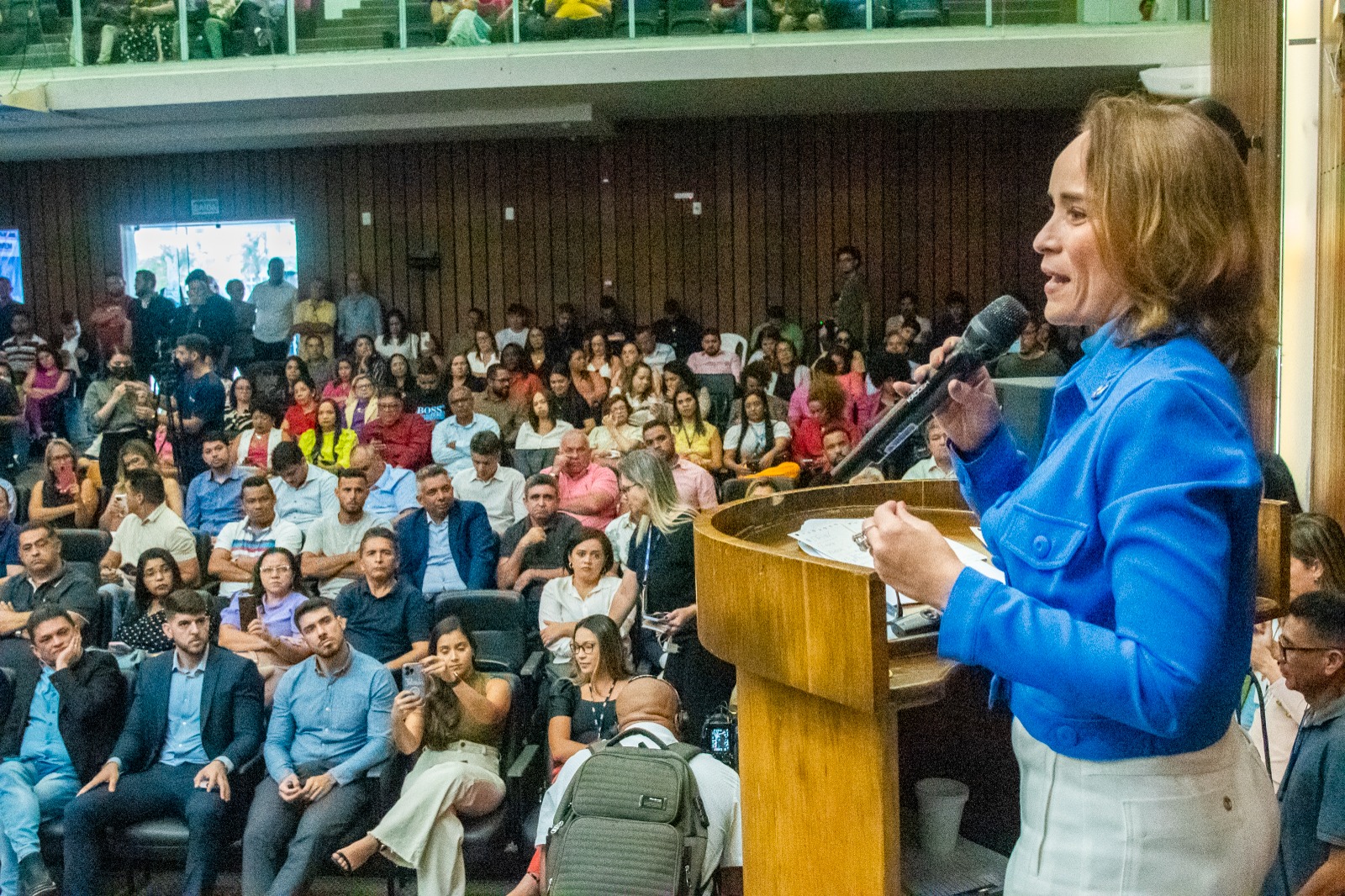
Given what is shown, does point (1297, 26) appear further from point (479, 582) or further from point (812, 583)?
point (812, 583)

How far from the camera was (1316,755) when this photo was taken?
7.04ft

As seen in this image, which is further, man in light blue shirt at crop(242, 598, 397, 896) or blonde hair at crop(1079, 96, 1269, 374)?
man in light blue shirt at crop(242, 598, 397, 896)

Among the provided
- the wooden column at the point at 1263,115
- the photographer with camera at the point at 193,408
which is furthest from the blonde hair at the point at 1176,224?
the photographer with camera at the point at 193,408

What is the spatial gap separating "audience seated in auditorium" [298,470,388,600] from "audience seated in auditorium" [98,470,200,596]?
417 millimetres

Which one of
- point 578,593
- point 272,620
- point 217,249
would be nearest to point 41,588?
point 272,620

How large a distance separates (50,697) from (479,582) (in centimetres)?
166

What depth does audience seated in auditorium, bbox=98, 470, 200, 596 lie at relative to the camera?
18.5 ft

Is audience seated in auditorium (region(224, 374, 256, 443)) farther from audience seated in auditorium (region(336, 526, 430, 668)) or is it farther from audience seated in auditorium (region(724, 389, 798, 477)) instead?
audience seated in auditorium (region(336, 526, 430, 668))

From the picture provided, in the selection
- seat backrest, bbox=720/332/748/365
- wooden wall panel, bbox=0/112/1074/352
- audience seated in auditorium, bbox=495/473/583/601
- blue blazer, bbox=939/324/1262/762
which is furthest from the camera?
wooden wall panel, bbox=0/112/1074/352

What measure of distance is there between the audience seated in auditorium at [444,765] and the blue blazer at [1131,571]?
2.98 m

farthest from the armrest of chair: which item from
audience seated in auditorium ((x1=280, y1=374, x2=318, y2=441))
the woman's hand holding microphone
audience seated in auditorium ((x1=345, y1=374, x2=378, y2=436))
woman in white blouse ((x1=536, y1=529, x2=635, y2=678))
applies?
audience seated in auditorium ((x1=345, y1=374, x2=378, y2=436))

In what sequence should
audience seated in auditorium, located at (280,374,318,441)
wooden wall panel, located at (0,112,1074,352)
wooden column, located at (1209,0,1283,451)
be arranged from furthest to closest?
wooden wall panel, located at (0,112,1074,352), audience seated in auditorium, located at (280,374,318,441), wooden column, located at (1209,0,1283,451)

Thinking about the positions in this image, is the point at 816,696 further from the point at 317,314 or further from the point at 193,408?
the point at 317,314

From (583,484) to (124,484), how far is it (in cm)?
239
